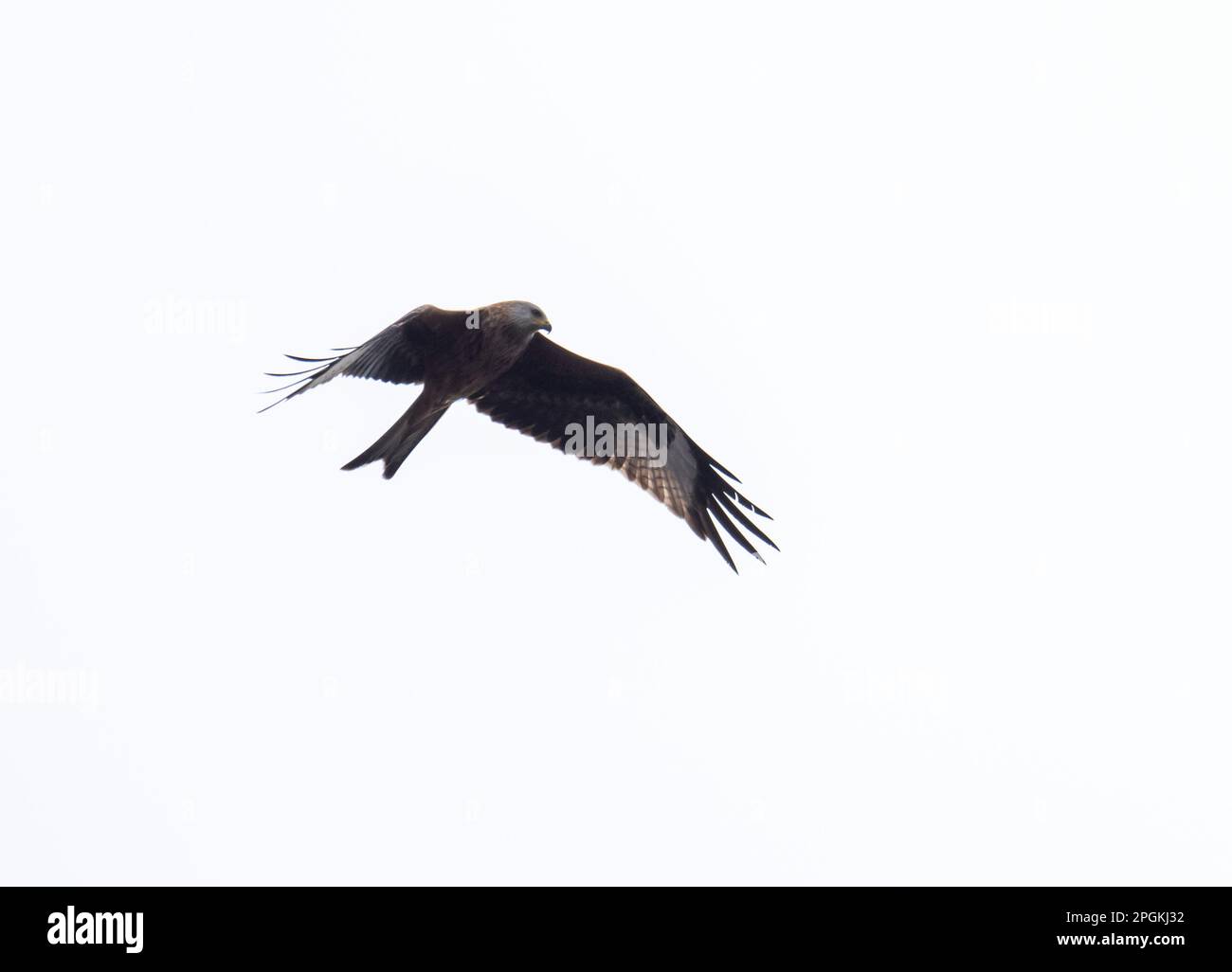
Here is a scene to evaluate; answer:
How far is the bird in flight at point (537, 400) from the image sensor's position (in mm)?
9586

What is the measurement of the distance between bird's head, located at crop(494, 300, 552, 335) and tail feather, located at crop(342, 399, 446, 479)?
900mm

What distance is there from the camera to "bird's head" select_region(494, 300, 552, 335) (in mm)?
9695

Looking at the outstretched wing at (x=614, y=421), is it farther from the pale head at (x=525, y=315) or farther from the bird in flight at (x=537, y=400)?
the pale head at (x=525, y=315)

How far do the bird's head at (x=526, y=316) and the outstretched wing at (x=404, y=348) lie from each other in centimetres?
34

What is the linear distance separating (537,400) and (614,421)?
2.09 ft

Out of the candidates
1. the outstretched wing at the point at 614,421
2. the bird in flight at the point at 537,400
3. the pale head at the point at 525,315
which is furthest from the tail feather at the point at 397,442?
the outstretched wing at the point at 614,421

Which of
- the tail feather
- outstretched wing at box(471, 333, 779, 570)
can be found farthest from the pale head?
the tail feather

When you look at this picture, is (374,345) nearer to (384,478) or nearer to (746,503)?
(384,478)

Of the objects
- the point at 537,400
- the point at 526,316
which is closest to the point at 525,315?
the point at 526,316

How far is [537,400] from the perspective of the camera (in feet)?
35.0
